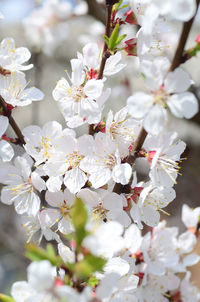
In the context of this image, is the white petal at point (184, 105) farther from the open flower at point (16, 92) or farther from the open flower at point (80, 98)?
the open flower at point (16, 92)

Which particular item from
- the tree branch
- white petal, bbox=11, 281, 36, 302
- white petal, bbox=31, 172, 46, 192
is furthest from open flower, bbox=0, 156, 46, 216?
the tree branch

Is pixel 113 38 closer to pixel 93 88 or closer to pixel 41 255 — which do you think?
pixel 93 88

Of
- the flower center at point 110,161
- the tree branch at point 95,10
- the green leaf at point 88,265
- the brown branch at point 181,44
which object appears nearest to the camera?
the green leaf at point 88,265

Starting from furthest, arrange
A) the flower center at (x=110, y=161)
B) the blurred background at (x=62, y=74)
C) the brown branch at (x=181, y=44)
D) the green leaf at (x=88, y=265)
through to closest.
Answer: the blurred background at (x=62, y=74) → the flower center at (x=110, y=161) → the brown branch at (x=181, y=44) → the green leaf at (x=88, y=265)

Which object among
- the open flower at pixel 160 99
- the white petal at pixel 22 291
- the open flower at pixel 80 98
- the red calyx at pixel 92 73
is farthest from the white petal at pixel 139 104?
the white petal at pixel 22 291

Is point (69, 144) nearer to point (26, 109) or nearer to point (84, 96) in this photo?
point (84, 96)

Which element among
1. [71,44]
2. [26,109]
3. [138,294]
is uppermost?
[138,294]

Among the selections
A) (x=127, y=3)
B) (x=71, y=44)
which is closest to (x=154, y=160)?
(x=127, y=3)

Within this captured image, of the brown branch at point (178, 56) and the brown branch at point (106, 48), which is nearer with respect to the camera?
the brown branch at point (178, 56)

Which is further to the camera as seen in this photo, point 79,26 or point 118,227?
point 79,26
